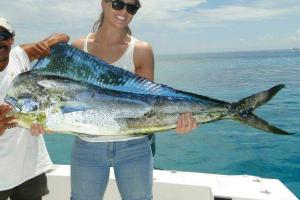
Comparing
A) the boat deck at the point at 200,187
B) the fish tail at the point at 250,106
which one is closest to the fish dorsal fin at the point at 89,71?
the fish tail at the point at 250,106

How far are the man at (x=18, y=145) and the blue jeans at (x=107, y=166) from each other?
1.14ft

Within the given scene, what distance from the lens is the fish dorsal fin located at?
236 centimetres

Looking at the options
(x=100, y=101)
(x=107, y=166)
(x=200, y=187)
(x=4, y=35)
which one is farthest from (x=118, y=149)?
(x=200, y=187)

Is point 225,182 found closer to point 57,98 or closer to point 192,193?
point 192,193

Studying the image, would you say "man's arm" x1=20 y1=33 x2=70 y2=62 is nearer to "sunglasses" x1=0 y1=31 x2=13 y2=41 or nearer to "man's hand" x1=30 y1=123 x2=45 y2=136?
"sunglasses" x1=0 y1=31 x2=13 y2=41

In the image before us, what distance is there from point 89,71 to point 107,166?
605 mm

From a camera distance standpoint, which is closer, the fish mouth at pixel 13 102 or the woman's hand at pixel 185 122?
the fish mouth at pixel 13 102

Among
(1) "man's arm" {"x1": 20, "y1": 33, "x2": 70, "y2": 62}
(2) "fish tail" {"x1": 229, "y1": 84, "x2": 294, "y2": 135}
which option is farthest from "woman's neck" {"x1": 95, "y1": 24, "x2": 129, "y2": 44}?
(2) "fish tail" {"x1": 229, "y1": 84, "x2": 294, "y2": 135}

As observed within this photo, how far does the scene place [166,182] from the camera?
372cm

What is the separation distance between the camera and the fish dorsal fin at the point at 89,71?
2.36m

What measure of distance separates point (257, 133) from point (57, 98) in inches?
586

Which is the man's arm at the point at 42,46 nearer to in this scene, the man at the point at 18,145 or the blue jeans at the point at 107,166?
the man at the point at 18,145

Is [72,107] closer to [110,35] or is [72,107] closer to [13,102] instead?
[13,102]

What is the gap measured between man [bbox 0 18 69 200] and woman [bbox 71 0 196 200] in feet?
0.98
